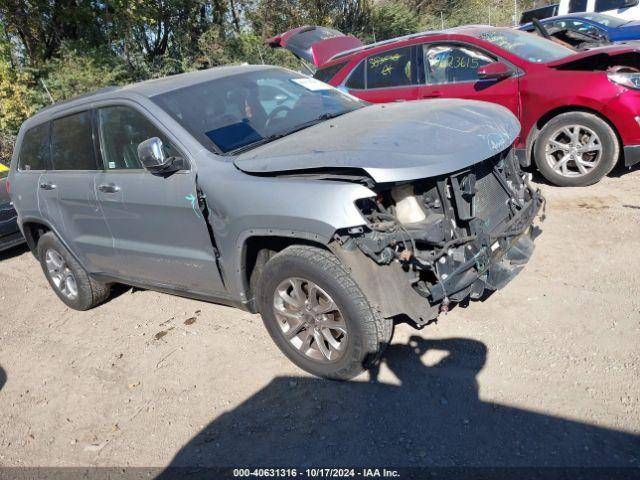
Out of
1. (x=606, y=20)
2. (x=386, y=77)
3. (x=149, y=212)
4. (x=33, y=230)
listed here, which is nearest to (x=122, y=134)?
(x=149, y=212)

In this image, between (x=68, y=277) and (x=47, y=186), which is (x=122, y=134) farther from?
(x=68, y=277)

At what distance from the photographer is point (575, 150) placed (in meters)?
5.65

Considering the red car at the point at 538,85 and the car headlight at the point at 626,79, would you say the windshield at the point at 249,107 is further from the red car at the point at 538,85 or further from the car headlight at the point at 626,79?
the car headlight at the point at 626,79

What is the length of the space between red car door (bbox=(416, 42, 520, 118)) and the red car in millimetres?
11

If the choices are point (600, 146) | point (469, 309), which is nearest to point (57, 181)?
point (469, 309)

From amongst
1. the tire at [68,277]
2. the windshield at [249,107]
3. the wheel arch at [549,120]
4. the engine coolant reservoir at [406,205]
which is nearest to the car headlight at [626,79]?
the wheel arch at [549,120]

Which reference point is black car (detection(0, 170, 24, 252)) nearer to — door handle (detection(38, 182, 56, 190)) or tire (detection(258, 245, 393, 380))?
door handle (detection(38, 182, 56, 190))

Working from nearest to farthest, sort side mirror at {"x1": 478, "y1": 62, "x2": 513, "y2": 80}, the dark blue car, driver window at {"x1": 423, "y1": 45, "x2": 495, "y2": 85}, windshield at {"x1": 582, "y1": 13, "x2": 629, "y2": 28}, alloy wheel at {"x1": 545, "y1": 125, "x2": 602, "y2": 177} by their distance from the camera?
alloy wheel at {"x1": 545, "y1": 125, "x2": 602, "y2": 177} < side mirror at {"x1": 478, "y1": 62, "x2": 513, "y2": 80} < driver window at {"x1": 423, "y1": 45, "x2": 495, "y2": 85} < the dark blue car < windshield at {"x1": 582, "y1": 13, "x2": 629, "y2": 28}

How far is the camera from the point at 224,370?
150 inches

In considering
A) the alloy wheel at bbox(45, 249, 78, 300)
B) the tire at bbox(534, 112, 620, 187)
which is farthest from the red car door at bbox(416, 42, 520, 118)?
the alloy wheel at bbox(45, 249, 78, 300)

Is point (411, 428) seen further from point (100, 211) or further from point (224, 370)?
point (100, 211)

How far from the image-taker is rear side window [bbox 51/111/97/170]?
4.30 m

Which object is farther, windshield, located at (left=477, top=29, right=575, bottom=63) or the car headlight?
windshield, located at (left=477, top=29, right=575, bottom=63)

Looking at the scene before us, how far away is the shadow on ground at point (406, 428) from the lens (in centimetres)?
266
